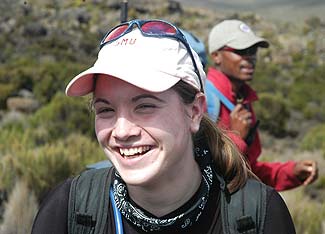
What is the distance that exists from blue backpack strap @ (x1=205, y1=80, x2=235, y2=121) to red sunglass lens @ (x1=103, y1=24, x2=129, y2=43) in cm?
144

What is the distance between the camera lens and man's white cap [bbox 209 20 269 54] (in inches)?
163

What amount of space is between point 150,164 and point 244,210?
34 cm

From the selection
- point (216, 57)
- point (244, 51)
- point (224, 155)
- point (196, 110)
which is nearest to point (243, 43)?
point (244, 51)

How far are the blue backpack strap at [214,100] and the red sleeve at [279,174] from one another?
0.37m

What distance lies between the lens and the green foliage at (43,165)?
6273 mm

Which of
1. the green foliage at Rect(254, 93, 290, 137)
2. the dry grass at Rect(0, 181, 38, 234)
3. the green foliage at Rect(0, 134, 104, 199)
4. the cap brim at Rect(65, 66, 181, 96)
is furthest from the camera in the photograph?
the green foliage at Rect(254, 93, 290, 137)

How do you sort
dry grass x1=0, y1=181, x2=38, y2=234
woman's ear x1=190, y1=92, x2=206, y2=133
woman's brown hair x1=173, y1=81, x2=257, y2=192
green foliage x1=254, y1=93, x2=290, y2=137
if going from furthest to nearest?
green foliage x1=254, y1=93, x2=290, y2=137 < dry grass x1=0, y1=181, x2=38, y2=234 < woman's brown hair x1=173, y1=81, x2=257, y2=192 < woman's ear x1=190, y1=92, x2=206, y2=133

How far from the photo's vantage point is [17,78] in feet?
62.8

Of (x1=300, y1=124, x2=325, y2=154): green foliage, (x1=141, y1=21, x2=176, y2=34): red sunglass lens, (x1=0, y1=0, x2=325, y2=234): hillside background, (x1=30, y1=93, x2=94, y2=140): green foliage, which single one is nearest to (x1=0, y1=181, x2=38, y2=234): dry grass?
(x1=0, y1=0, x2=325, y2=234): hillside background

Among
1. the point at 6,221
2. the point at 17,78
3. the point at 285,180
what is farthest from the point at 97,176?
the point at 17,78

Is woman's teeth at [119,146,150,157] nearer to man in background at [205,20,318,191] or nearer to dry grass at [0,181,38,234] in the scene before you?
man in background at [205,20,318,191]

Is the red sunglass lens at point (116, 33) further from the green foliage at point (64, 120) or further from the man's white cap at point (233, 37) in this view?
the green foliage at point (64, 120)

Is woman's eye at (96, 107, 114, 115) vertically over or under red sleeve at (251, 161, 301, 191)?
over

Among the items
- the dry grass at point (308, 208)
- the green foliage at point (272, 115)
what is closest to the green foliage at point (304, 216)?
the dry grass at point (308, 208)
